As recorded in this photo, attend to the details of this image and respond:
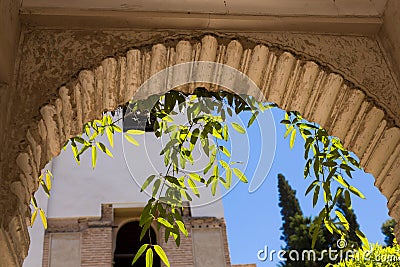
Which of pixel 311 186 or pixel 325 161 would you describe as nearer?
pixel 311 186

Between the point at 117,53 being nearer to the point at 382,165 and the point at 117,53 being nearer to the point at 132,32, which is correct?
the point at 132,32

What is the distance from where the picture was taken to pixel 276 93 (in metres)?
2.26

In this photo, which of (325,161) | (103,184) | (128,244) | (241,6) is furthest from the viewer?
(103,184)

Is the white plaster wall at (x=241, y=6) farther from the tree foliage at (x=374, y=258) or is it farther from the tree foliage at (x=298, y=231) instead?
the tree foliage at (x=298, y=231)

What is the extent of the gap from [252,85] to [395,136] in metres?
0.56

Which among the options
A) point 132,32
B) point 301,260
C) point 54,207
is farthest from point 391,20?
point 301,260

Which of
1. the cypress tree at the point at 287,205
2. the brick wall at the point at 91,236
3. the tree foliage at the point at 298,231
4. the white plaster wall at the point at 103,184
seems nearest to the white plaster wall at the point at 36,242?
the brick wall at the point at 91,236

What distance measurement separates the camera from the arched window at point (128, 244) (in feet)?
26.4

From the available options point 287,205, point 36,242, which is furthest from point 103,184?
point 287,205

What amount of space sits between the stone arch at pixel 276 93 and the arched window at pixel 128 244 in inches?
236

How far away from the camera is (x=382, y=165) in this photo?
218cm

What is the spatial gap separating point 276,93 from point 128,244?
6421 millimetres

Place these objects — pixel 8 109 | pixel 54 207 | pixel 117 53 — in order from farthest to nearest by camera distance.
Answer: pixel 54 207 < pixel 117 53 < pixel 8 109

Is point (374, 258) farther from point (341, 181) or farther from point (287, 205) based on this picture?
point (287, 205)
